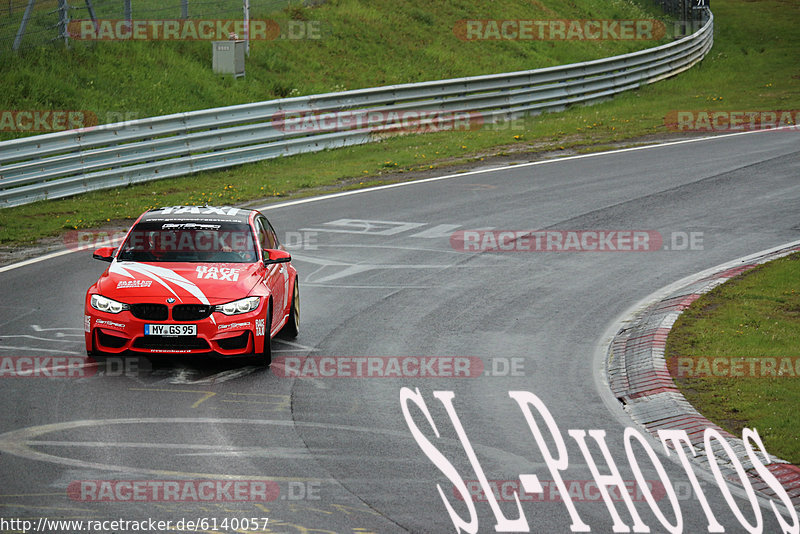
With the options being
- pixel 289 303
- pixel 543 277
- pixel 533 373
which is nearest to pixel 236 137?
pixel 543 277

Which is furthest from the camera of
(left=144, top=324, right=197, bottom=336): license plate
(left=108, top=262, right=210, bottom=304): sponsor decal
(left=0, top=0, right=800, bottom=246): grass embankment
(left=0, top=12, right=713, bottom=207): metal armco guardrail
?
(left=0, top=0, right=800, bottom=246): grass embankment

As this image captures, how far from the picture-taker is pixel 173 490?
7.30m

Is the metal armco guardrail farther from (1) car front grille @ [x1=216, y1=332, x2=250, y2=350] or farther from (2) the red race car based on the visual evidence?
(1) car front grille @ [x1=216, y1=332, x2=250, y2=350]

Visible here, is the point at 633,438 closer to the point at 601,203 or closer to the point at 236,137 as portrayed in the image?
the point at 601,203

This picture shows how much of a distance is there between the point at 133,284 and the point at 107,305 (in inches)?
13.0

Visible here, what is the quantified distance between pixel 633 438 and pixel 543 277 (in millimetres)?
5826

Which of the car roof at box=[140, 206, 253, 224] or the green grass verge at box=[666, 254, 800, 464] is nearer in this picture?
the green grass verge at box=[666, 254, 800, 464]

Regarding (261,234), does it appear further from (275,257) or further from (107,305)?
(107,305)

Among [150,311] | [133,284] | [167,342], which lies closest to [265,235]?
[133,284]

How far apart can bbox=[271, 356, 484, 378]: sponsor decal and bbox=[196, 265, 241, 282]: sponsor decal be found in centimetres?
97

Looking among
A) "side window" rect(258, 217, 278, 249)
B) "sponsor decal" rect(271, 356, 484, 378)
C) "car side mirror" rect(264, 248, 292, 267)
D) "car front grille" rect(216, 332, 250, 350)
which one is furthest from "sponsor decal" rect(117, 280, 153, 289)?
"side window" rect(258, 217, 278, 249)

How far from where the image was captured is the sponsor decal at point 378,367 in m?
10.2

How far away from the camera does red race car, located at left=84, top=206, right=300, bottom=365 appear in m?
10.0

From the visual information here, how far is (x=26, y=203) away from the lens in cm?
1828
